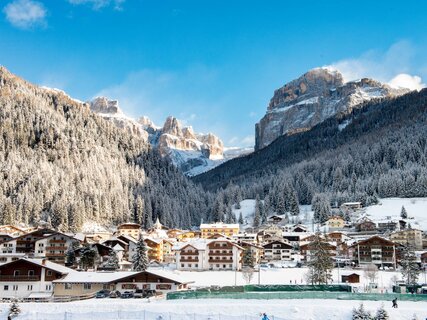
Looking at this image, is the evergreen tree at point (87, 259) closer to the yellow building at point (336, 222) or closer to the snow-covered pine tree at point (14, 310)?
the snow-covered pine tree at point (14, 310)

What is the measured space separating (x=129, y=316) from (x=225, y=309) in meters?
9.33

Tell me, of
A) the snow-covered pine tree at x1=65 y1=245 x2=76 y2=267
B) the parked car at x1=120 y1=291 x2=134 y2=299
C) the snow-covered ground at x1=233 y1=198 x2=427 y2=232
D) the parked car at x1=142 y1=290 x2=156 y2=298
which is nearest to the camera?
the parked car at x1=120 y1=291 x2=134 y2=299

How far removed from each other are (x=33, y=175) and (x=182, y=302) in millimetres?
137929

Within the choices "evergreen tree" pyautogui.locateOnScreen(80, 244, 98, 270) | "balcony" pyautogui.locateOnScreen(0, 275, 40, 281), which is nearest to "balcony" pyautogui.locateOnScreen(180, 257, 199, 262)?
"evergreen tree" pyautogui.locateOnScreen(80, 244, 98, 270)

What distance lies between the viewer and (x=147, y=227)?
184000 mm

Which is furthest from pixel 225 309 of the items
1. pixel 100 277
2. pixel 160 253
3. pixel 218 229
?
pixel 218 229

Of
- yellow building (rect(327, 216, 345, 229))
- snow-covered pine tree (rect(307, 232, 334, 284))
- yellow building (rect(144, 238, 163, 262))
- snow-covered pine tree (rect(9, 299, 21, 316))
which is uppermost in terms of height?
yellow building (rect(327, 216, 345, 229))

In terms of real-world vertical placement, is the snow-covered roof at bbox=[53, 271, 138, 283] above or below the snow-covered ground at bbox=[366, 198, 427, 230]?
below

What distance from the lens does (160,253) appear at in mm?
127250

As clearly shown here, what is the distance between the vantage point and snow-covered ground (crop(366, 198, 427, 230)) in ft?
570

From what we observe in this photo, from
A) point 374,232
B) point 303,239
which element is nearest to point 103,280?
point 303,239

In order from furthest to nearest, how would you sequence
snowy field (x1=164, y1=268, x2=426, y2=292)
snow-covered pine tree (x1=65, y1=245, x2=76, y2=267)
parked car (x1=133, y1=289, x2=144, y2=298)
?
snow-covered pine tree (x1=65, y1=245, x2=76, y2=267) < snowy field (x1=164, y1=268, x2=426, y2=292) < parked car (x1=133, y1=289, x2=144, y2=298)

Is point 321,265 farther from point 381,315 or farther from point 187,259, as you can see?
point 187,259

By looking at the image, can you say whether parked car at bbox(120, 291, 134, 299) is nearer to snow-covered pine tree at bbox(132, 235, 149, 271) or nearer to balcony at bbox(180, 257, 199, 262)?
snow-covered pine tree at bbox(132, 235, 149, 271)
